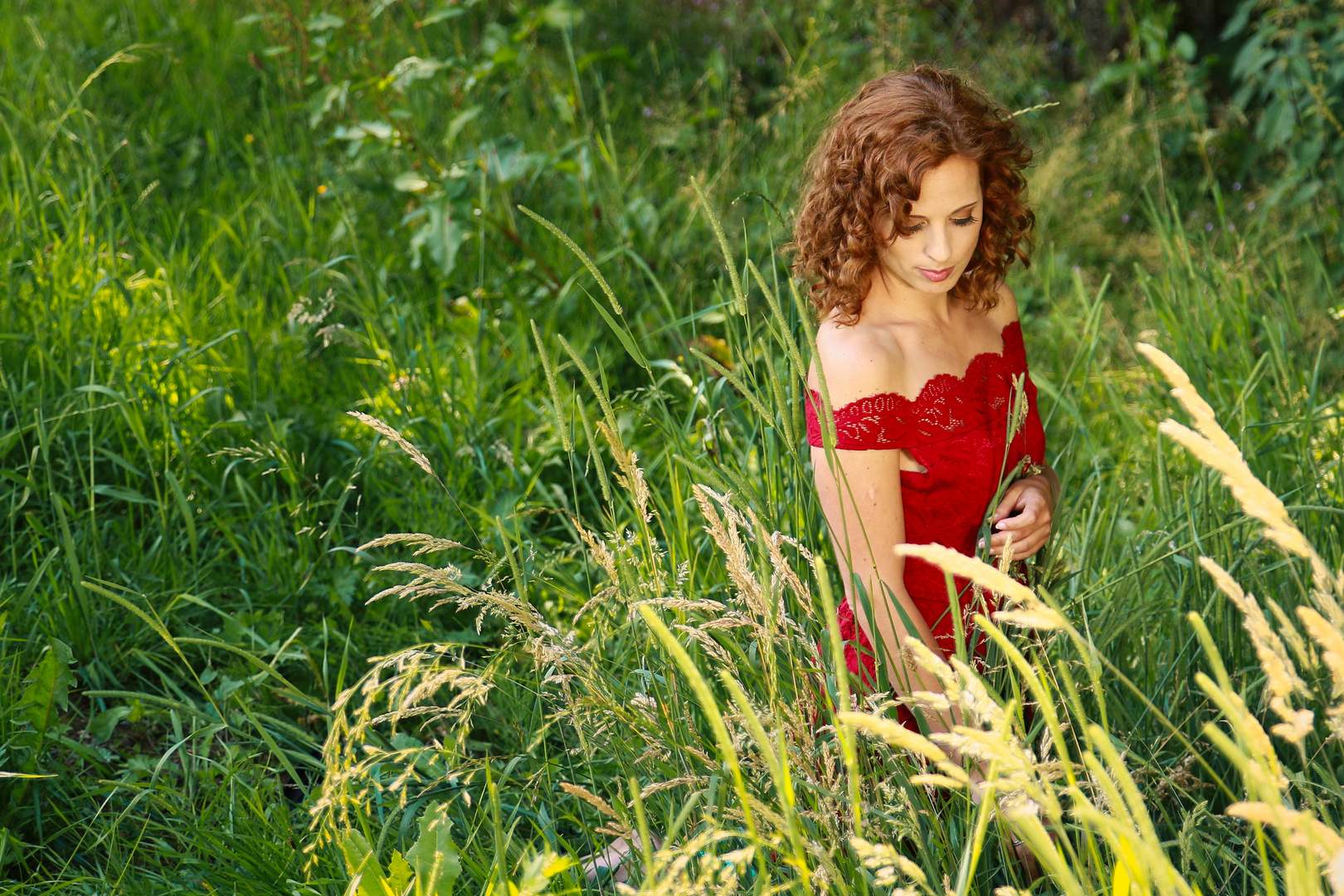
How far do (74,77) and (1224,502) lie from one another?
378 cm

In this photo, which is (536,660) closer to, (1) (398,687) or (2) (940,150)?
(1) (398,687)

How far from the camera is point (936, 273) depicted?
5.21 ft

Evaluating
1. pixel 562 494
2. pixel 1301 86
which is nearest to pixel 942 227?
pixel 562 494

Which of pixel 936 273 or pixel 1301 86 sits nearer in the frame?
pixel 936 273

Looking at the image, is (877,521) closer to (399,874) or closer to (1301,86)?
(399,874)

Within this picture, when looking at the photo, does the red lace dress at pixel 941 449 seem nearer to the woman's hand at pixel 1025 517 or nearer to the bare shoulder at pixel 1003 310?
the woman's hand at pixel 1025 517

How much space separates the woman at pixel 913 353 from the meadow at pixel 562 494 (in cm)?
10

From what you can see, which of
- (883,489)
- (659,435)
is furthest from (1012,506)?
(659,435)

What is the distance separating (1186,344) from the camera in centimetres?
265

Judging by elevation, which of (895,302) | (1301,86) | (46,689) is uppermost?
(1301,86)

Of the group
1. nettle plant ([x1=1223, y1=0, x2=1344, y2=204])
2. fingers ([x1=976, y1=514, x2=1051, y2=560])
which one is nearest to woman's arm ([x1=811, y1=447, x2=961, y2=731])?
fingers ([x1=976, y1=514, x2=1051, y2=560])

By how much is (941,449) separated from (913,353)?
6.0 inches

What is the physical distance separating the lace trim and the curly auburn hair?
0.16 meters

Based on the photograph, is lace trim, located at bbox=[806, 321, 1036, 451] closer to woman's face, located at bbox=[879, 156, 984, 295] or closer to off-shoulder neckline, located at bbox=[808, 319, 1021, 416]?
off-shoulder neckline, located at bbox=[808, 319, 1021, 416]
